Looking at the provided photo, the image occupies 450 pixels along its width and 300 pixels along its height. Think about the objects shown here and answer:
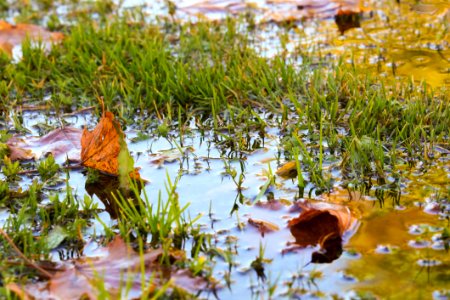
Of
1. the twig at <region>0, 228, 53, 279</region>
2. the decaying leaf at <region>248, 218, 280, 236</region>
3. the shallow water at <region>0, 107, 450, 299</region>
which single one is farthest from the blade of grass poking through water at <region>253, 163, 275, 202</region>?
the twig at <region>0, 228, 53, 279</region>

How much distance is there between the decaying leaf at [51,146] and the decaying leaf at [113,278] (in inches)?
37.5

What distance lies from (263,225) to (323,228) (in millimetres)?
217

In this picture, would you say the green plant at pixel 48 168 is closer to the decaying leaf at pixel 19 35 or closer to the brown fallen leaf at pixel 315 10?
the decaying leaf at pixel 19 35

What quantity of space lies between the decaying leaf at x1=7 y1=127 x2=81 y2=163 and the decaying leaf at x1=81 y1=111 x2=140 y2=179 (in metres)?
0.16

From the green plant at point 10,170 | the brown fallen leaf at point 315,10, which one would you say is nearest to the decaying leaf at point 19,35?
the brown fallen leaf at point 315,10

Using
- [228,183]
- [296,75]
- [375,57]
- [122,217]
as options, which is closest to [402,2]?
[375,57]

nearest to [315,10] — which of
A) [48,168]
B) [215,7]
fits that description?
[215,7]

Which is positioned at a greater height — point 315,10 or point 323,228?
point 315,10

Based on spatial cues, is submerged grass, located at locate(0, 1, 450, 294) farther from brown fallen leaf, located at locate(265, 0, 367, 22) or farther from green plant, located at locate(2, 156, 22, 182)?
brown fallen leaf, located at locate(265, 0, 367, 22)

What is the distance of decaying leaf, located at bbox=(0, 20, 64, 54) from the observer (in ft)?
15.0

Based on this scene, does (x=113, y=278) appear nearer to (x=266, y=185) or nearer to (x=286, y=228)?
(x=286, y=228)

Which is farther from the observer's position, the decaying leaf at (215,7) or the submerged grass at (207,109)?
the decaying leaf at (215,7)

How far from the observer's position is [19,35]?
477 centimetres

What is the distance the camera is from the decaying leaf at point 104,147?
2916 mm
